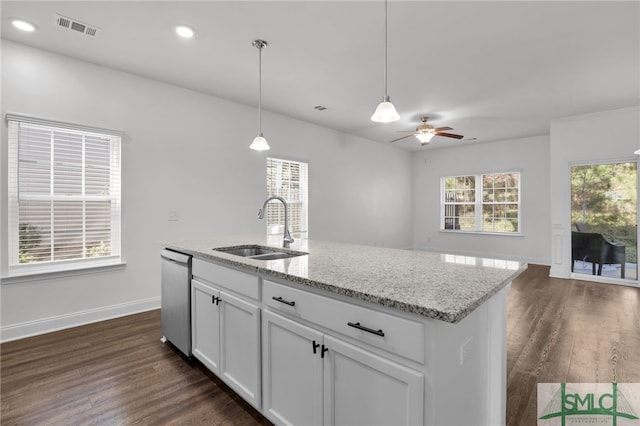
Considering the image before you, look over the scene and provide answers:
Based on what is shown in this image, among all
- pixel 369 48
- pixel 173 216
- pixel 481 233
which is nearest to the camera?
pixel 369 48

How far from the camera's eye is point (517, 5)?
2.41 m

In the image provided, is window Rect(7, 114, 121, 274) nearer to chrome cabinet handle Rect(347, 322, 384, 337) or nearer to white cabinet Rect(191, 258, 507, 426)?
white cabinet Rect(191, 258, 507, 426)

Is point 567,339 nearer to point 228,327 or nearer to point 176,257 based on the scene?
point 228,327

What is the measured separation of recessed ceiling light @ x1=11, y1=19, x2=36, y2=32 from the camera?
260 cm

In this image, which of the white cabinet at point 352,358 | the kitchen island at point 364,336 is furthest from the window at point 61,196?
the white cabinet at point 352,358

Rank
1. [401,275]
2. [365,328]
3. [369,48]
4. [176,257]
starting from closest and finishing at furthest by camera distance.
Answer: [365,328] < [401,275] < [176,257] < [369,48]

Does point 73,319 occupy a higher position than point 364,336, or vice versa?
point 364,336

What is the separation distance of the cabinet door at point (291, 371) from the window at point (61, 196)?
2.72 meters

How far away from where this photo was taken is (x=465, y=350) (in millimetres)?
1210

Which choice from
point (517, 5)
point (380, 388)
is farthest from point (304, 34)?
point (380, 388)

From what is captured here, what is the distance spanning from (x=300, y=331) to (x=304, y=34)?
2513mm

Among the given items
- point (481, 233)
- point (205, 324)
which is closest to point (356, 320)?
point (205, 324)

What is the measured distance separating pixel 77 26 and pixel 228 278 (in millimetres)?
2575

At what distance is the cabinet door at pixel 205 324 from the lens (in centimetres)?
206
